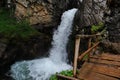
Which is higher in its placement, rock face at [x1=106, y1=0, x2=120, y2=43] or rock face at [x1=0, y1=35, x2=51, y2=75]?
rock face at [x1=106, y1=0, x2=120, y2=43]

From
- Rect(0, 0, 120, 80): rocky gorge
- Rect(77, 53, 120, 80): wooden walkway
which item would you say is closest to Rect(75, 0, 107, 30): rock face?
Rect(0, 0, 120, 80): rocky gorge

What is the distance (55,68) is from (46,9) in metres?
5.34

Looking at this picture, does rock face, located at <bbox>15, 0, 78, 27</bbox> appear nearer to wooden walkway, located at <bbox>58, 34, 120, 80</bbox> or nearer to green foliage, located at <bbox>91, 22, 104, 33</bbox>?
green foliage, located at <bbox>91, 22, 104, 33</bbox>

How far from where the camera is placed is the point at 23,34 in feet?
46.6

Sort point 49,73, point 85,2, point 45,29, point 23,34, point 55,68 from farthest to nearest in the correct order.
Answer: point 45,29 → point 23,34 → point 85,2 → point 55,68 → point 49,73

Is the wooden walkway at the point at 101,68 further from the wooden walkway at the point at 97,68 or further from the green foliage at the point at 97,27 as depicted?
the green foliage at the point at 97,27

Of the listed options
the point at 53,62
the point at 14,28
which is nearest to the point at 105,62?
the point at 53,62

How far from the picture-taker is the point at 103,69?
5.54m

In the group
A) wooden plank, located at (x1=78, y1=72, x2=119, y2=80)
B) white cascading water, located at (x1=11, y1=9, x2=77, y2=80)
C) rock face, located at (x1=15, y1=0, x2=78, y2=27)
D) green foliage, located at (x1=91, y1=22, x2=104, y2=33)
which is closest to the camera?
wooden plank, located at (x1=78, y1=72, x2=119, y2=80)

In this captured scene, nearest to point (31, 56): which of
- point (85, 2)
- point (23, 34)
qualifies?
point (23, 34)

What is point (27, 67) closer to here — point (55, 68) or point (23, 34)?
point (55, 68)

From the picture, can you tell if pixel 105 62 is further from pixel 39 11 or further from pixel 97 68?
pixel 39 11

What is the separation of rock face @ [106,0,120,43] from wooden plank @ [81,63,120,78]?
257 centimetres

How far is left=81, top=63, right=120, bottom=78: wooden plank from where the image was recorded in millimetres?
5240
